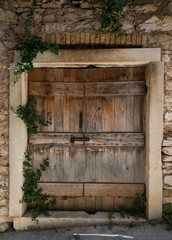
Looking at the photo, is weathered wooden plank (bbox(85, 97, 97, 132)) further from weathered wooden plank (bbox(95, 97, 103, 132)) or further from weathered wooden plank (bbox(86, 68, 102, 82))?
weathered wooden plank (bbox(86, 68, 102, 82))

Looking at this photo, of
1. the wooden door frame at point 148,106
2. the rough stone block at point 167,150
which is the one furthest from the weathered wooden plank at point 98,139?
the rough stone block at point 167,150

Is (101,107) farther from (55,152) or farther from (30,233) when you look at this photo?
(30,233)

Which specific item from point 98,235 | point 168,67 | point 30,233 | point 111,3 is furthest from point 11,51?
point 98,235

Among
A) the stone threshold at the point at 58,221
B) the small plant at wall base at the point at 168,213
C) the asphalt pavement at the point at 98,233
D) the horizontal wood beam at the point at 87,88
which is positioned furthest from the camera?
the horizontal wood beam at the point at 87,88

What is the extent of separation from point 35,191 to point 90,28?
2.58 m

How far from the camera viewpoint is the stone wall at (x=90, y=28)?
2.27 metres

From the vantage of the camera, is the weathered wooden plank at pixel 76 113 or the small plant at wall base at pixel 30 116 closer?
the small plant at wall base at pixel 30 116

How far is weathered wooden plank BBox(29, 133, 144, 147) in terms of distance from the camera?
2.54 m

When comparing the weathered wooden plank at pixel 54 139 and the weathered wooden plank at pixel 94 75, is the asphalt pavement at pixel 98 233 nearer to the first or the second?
the weathered wooden plank at pixel 54 139

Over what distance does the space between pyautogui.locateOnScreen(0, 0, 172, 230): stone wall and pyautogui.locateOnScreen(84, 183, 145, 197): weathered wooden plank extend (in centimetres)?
42

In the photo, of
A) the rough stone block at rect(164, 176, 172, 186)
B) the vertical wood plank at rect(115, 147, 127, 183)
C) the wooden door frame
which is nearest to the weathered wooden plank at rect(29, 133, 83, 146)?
the wooden door frame

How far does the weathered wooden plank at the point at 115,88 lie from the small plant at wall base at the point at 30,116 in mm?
808

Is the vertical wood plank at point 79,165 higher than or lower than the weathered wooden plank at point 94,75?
lower

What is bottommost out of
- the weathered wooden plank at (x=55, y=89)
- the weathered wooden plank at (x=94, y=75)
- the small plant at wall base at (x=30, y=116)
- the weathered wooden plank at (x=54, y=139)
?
the weathered wooden plank at (x=54, y=139)
